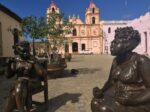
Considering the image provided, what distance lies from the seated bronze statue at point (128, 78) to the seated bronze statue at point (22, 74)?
1.96 meters

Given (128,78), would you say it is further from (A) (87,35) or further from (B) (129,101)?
(A) (87,35)

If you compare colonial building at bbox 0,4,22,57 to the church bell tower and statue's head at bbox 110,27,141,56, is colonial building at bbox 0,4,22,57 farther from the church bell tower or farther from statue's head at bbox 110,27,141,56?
the church bell tower

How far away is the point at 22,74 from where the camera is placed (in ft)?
16.1

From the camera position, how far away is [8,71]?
4.90 metres

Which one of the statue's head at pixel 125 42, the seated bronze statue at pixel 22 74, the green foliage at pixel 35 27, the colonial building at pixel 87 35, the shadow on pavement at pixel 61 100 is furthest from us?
the colonial building at pixel 87 35

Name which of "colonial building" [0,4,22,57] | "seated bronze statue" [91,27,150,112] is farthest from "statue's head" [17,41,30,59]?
"colonial building" [0,4,22,57]

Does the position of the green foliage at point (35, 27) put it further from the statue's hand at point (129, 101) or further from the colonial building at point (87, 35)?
the colonial building at point (87, 35)

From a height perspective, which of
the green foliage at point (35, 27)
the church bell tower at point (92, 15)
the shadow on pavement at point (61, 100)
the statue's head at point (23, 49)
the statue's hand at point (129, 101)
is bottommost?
the shadow on pavement at point (61, 100)

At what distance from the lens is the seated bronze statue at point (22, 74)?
469cm

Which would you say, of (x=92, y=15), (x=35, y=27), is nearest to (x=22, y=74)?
(x=35, y=27)

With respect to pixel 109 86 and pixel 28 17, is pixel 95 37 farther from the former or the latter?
pixel 109 86

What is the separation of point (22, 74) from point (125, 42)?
2.52m

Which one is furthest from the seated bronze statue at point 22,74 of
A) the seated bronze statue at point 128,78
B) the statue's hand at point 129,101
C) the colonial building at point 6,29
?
the colonial building at point 6,29

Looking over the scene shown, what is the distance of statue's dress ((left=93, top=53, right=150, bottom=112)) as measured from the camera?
279cm
